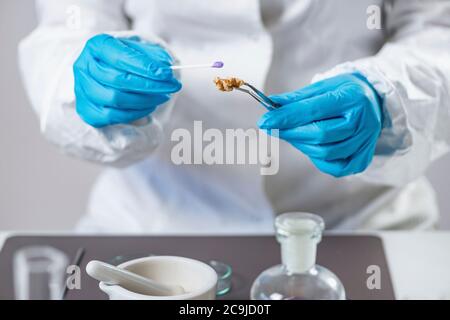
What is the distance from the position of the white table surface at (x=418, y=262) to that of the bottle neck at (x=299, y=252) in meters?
0.10

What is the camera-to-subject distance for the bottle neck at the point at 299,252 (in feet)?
1.41

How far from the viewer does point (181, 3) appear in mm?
622

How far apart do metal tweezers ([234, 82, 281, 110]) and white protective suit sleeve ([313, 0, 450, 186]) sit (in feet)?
0.27

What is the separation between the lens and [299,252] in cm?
43

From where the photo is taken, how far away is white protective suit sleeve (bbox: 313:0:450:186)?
1.59ft

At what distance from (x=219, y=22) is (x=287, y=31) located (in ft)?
0.21

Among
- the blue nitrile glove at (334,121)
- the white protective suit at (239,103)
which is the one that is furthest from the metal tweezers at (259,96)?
the white protective suit at (239,103)

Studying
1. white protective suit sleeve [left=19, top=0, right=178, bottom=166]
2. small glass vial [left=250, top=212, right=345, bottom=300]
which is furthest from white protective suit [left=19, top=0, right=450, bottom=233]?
small glass vial [left=250, top=212, right=345, bottom=300]

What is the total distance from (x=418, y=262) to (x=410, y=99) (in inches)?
5.6

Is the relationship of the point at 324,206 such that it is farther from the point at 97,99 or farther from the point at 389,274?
the point at 97,99

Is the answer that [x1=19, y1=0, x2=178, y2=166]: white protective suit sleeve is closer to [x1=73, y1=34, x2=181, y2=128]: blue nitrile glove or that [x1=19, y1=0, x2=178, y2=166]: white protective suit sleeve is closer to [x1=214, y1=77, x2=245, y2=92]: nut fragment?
[x1=73, y1=34, x2=181, y2=128]: blue nitrile glove

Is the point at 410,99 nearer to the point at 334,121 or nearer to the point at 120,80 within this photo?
the point at 334,121
